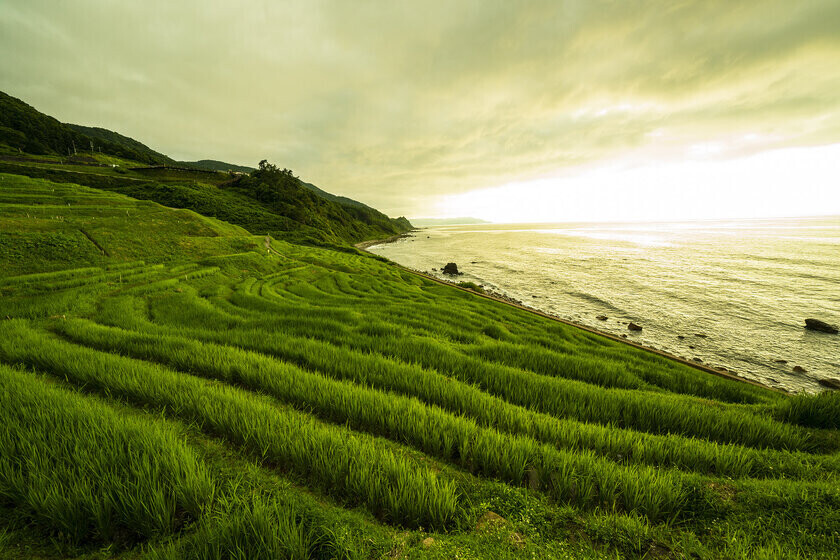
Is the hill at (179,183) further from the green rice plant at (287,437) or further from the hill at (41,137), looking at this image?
the green rice plant at (287,437)

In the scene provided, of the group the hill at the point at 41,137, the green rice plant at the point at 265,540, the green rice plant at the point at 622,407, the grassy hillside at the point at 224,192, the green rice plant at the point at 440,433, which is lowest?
the green rice plant at the point at 622,407

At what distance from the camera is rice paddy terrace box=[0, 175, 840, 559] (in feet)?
6.01

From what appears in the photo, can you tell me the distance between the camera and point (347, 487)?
2225 mm

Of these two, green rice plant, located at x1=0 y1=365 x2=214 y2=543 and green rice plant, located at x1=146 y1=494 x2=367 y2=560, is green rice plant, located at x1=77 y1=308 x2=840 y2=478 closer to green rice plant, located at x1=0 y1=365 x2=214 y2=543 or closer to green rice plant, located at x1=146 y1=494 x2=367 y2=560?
green rice plant, located at x1=146 y1=494 x2=367 y2=560

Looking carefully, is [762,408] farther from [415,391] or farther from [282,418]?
[282,418]

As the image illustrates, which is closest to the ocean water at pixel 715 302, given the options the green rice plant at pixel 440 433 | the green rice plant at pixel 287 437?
the green rice plant at pixel 440 433

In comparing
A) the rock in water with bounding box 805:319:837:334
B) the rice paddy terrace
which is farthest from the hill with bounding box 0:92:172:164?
the rock in water with bounding box 805:319:837:334

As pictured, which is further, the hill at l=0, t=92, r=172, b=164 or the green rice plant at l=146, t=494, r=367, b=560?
the hill at l=0, t=92, r=172, b=164

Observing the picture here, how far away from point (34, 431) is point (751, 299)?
41779mm

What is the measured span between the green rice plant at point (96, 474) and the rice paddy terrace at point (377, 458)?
15 millimetres

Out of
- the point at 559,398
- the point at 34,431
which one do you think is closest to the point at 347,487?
the point at 34,431

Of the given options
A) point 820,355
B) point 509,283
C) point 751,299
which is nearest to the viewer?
point 820,355

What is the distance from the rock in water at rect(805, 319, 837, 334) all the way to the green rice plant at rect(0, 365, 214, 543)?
3386 centimetres

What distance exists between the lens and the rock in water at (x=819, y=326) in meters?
18.5
